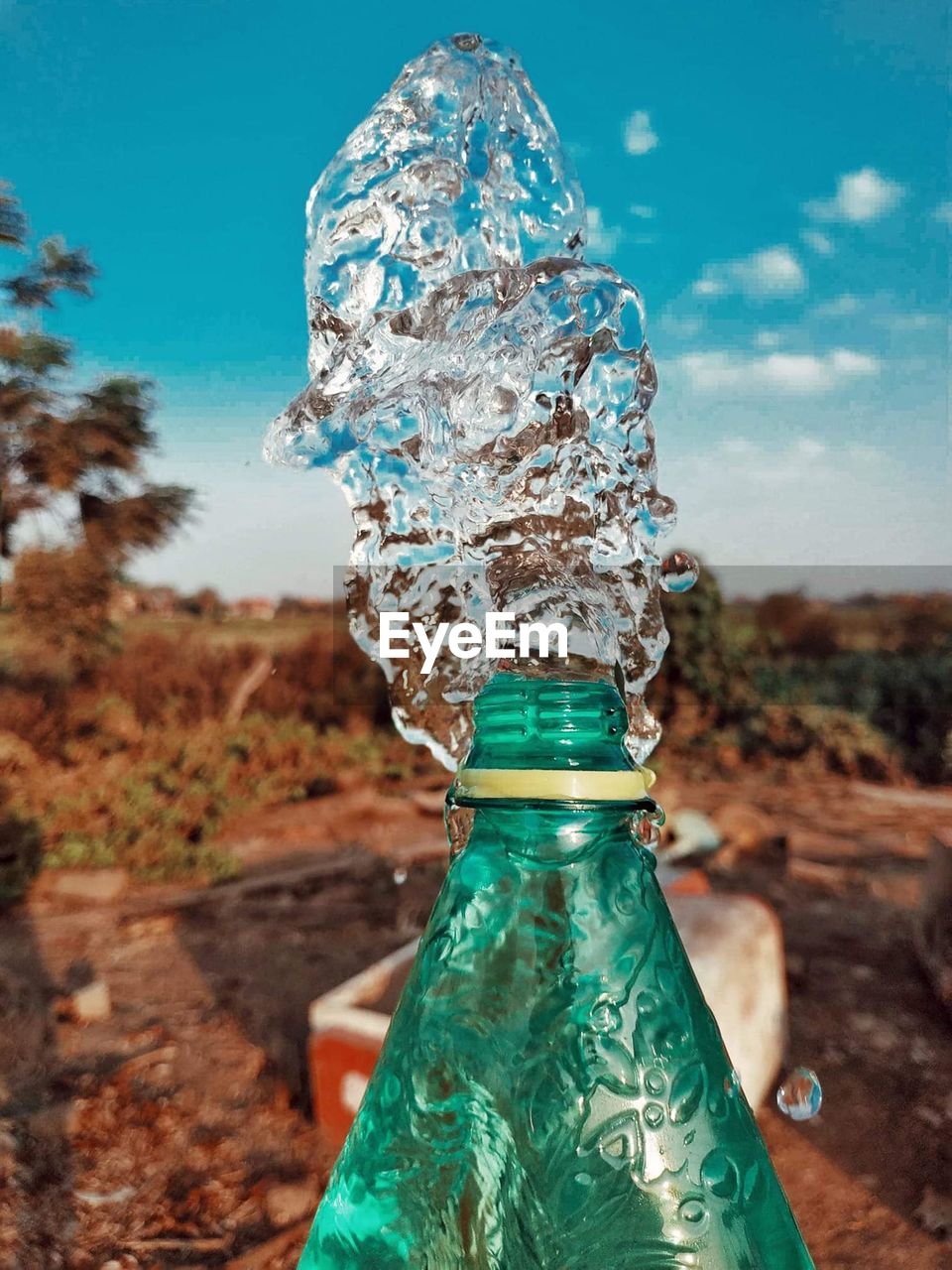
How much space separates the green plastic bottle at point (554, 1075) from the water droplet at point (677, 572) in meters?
0.28

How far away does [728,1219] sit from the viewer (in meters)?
0.53

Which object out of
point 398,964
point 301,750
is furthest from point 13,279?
point 398,964

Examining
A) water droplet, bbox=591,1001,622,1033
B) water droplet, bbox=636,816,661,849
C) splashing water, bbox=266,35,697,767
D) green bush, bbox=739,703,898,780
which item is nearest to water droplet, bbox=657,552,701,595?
splashing water, bbox=266,35,697,767

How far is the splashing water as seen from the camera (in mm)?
718

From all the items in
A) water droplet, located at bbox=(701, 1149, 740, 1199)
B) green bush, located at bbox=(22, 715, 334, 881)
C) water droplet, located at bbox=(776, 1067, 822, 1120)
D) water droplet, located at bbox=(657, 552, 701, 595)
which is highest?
water droplet, located at bbox=(657, 552, 701, 595)

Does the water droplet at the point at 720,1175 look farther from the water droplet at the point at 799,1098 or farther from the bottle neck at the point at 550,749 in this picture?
the water droplet at the point at 799,1098

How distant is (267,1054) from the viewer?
367cm

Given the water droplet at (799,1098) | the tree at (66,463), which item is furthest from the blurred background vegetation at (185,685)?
the water droplet at (799,1098)

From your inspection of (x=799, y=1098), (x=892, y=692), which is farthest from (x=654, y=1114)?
(x=892, y=692)

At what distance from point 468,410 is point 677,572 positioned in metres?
0.24

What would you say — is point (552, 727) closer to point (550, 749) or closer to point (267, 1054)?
point (550, 749)

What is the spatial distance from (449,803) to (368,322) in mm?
417

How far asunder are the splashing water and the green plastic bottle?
110mm

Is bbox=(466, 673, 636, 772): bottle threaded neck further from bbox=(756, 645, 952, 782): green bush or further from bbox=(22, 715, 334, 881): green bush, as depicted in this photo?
bbox=(756, 645, 952, 782): green bush
